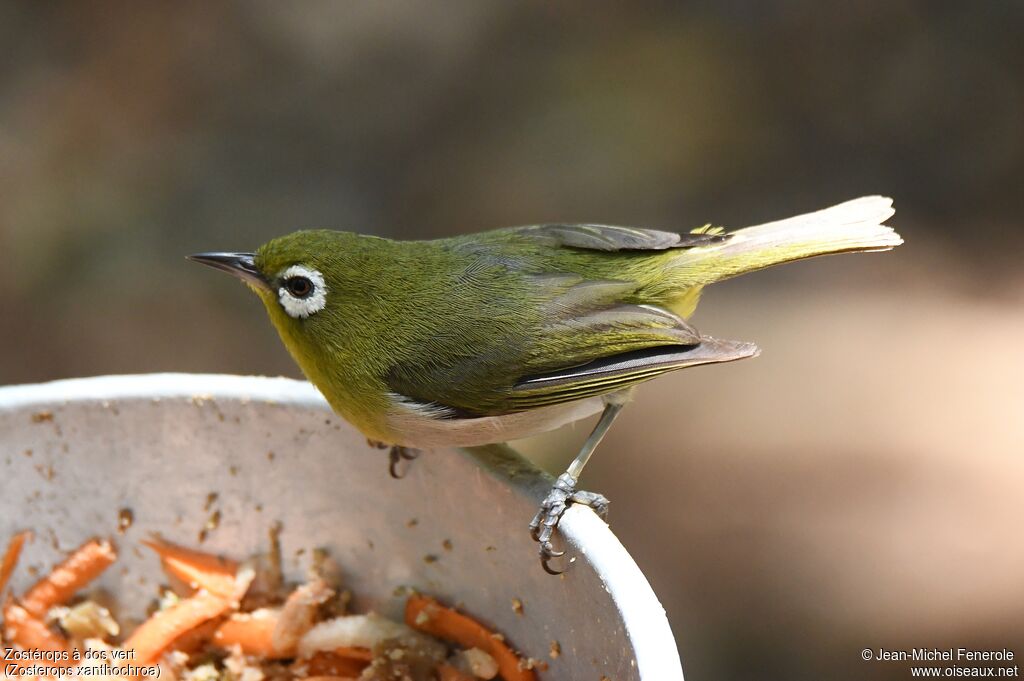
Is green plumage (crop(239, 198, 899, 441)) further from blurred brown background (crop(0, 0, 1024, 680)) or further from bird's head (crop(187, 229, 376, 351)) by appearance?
blurred brown background (crop(0, 0, 1024, 680))

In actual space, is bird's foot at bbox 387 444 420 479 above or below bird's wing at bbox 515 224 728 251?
below

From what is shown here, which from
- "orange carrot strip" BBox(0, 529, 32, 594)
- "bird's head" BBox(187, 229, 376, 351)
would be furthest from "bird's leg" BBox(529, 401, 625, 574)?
"orange carrot strip" BBox(0, 529, 32, 594)

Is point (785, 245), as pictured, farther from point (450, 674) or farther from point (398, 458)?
point (450, 674)

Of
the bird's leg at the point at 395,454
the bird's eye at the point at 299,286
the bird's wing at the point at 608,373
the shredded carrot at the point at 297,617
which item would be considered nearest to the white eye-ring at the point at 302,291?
the bird's eye at the point at 299,286

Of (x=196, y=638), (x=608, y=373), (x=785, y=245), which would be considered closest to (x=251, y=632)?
(x=196, y=638)

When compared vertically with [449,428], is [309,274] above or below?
above

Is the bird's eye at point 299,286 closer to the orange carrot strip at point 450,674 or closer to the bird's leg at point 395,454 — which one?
the bird's leg at point 395,454

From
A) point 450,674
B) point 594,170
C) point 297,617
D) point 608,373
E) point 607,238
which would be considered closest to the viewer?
point 450,674
